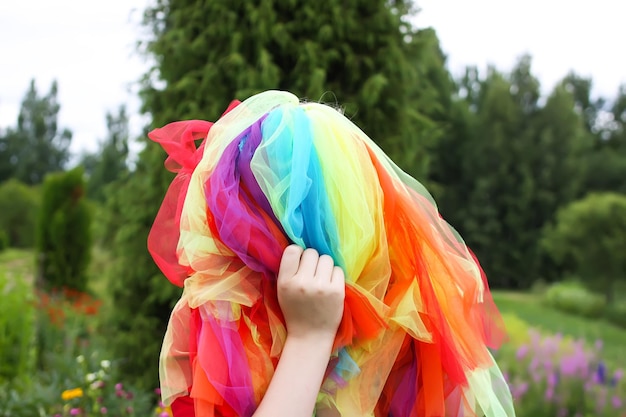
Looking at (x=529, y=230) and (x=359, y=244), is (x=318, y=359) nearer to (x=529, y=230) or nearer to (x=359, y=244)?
(x=359, y=244)

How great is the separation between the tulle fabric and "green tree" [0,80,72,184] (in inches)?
1488

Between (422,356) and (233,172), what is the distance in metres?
0.50

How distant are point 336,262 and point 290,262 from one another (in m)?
0.10

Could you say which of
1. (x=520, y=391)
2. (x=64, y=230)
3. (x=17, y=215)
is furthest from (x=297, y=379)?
(x=17, y=215)

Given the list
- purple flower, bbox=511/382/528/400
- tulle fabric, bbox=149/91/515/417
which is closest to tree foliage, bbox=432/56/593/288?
purple flower, bbox=511/382/528/400

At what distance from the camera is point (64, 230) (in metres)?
8.57

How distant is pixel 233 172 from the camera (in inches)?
40.1

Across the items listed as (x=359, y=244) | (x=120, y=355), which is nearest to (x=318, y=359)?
(x=359, y=244)

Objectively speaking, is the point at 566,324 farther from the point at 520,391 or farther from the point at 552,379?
the point at 520,391

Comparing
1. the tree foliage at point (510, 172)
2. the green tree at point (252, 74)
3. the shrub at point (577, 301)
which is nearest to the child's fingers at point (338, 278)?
the green tree at point (252, 74)

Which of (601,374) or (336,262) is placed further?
(601,374)

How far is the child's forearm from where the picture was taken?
86 centimetres

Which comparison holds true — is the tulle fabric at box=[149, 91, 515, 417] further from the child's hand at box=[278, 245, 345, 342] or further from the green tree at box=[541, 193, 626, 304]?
the green tree at box=[541, 193, 626, 304]

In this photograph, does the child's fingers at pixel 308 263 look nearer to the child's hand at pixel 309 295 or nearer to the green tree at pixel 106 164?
the child's hand at pixel 309 295
